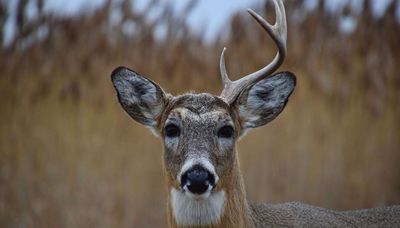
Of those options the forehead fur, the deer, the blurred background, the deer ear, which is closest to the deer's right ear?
the deer

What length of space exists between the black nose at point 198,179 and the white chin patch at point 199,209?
0.25 metres

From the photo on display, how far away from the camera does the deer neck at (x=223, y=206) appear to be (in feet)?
21.6

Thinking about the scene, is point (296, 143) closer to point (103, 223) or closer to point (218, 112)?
point (103, 223)

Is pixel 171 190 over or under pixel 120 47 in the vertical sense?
under

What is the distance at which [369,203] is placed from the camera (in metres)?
11.2

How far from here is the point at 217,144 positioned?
263 inches

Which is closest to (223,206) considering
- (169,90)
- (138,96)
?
(138,96)

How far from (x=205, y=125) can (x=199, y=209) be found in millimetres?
608

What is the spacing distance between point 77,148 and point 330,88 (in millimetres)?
3346

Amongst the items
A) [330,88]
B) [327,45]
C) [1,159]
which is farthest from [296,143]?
[1,159]

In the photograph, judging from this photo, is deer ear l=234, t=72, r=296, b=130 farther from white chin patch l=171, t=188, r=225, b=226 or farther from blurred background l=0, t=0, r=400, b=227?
blurred background l=0, t=0, r=400, b=227

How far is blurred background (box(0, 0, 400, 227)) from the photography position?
1083cm

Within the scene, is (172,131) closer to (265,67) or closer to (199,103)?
(199,103)

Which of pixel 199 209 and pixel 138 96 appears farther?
pixel 138 96
